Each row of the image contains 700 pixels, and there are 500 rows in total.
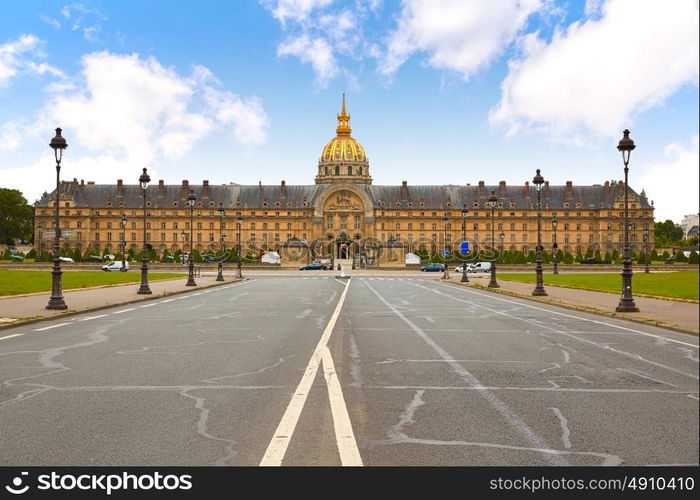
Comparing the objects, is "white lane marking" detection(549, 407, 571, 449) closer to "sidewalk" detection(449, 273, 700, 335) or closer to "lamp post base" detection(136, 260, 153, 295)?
"sidewalk" detection(449, 273, 700, 335)

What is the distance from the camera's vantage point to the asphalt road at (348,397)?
5199 mm

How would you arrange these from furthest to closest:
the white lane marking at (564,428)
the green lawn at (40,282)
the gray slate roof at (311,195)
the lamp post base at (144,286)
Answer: the gray slate roof at (311,195), the green lawn at (40,282), the lamp post base at (144,286), the white lane marking at (564,428)

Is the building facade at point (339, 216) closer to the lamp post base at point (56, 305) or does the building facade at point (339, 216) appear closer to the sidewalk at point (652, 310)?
the sidewalk at point (652, 310)

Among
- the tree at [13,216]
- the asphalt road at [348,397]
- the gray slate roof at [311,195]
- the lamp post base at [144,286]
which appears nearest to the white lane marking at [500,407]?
the asphalt road at [348,397]

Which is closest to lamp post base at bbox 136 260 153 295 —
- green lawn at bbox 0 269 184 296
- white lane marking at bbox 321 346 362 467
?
green lawn at bbox 0 269 184 296

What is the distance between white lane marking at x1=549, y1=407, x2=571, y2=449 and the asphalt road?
0.02 m

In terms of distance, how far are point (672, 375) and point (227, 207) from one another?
141190 millimetres

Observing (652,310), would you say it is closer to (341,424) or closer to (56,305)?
(341,424)

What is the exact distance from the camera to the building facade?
141250 mm

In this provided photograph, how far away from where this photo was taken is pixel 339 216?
142 m

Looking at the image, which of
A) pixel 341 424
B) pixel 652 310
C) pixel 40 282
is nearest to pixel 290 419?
pixel 341 424

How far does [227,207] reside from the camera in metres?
146

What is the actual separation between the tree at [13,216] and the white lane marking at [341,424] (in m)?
140
